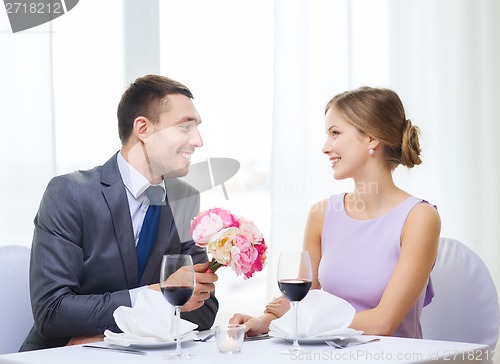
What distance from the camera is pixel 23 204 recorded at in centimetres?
260

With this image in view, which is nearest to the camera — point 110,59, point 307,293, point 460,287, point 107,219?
point 307,293

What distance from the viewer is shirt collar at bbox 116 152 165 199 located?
7.40ft

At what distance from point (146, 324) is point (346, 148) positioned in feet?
3.30

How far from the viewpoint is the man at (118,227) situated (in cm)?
200

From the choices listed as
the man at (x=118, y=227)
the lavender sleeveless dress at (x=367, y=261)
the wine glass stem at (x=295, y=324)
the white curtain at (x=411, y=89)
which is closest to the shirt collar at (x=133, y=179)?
the man at (x=118, y=227)

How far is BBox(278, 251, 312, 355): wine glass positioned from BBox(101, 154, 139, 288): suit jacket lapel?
2.16 ft

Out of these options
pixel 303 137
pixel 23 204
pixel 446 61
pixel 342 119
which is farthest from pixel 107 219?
pixel 446 61

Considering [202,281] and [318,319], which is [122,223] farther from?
[318,319]

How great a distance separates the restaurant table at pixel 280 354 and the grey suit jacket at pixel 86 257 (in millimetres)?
308

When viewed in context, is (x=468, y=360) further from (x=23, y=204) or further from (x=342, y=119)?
(x=23, y=204)

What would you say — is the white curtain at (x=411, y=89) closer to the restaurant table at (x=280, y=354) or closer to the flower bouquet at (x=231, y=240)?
the flower bouquet at (x=231, y=240)

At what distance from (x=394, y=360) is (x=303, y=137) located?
6.35ft

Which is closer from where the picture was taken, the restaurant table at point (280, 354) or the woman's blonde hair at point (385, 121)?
the restaurant table at point (280, 354)

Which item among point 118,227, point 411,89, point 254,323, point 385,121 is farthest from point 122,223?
point 411,89
